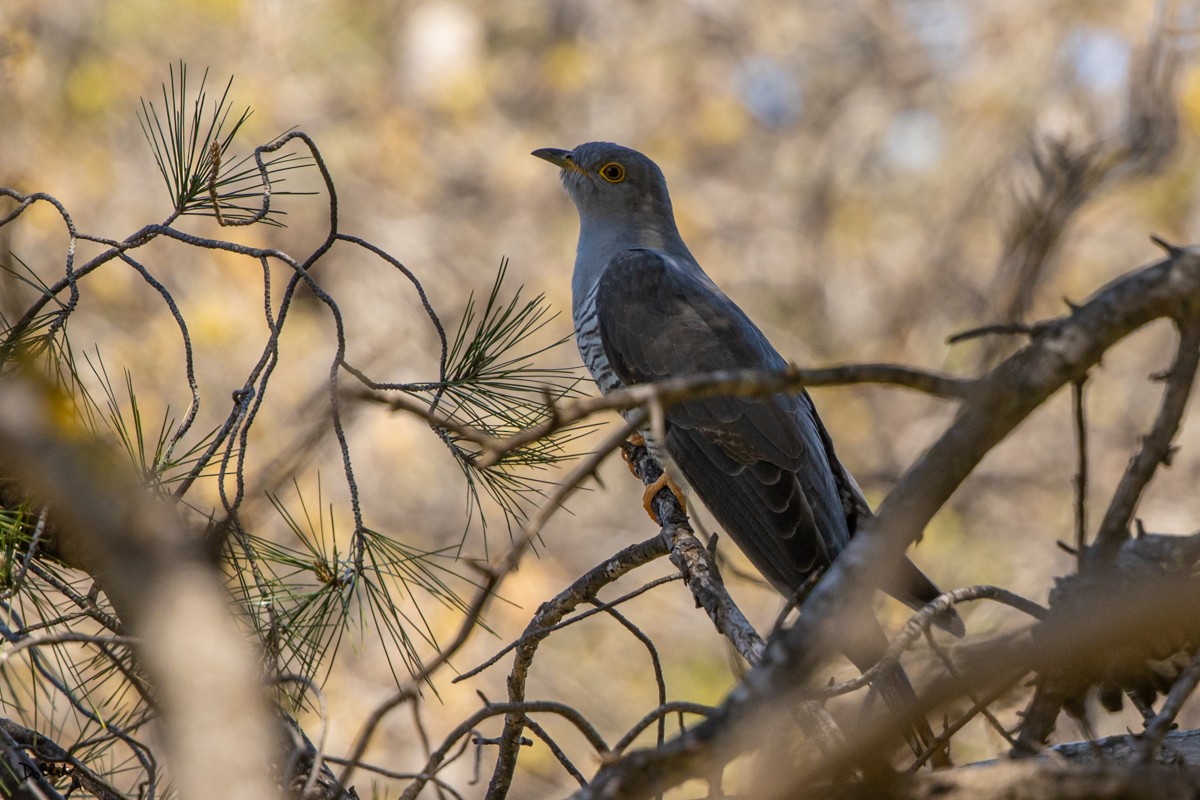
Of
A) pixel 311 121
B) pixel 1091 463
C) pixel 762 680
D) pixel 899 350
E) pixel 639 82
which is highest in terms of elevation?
pixel 639 82

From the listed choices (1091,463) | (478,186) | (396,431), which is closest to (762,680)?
(396,431)

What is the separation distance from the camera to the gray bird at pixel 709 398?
11.3 ft

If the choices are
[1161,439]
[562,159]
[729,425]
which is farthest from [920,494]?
[562,159]

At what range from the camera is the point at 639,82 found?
444 inches

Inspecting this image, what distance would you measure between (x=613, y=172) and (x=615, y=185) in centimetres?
5

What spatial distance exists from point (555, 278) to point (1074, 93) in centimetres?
433

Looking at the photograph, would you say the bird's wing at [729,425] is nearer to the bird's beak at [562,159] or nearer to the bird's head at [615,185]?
the bird's head at [615,185]

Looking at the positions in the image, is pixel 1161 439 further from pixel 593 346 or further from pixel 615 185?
pixel 615 185

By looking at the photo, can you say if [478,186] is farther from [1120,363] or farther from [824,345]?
[1120,363]

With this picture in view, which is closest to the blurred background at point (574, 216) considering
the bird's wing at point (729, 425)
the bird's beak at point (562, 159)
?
the bird's beak at point (562, 159)

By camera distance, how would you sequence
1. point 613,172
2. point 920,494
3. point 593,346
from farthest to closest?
point 613,172
point 593,346
point 920,494

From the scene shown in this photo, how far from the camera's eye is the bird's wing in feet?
11.2

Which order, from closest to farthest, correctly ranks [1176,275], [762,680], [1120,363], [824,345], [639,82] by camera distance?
[762,680] → [1176,275] → [1120,363] → [824,345] → [639,82]

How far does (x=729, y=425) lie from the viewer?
143 inches
